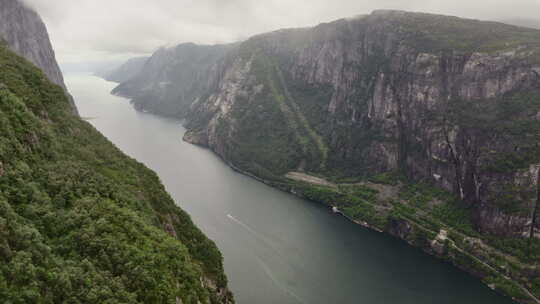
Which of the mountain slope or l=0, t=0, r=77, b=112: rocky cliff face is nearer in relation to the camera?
the mountain slope

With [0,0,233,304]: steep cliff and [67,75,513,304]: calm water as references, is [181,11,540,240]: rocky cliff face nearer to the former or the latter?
[67,75,513,304]: calm water

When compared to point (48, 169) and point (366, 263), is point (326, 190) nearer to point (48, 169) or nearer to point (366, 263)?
point (366, 263)

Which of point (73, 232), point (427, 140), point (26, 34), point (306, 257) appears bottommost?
point (306, 257)

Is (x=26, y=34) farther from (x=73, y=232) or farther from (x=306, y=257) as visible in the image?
(x=73, y=232)

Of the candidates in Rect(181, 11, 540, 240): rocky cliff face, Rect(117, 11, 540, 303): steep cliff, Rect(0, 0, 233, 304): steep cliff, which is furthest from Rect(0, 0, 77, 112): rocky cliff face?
Rect(0, 0, 233, 304): steep cliff

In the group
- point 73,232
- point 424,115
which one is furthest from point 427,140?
point 73,232
